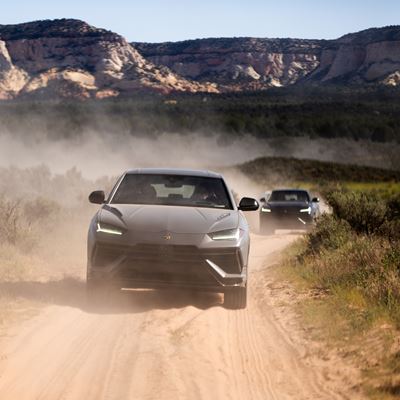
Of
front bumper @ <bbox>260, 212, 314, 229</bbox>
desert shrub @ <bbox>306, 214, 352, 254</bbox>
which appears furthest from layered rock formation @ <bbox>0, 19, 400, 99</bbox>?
desert shrub @ <bbox>306, 214, 352, 254</bbox>

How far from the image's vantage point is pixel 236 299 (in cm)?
984

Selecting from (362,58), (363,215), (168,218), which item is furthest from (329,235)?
(362,58)

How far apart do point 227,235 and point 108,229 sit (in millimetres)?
1405

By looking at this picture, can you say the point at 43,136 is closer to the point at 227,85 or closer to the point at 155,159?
the point at 155,159

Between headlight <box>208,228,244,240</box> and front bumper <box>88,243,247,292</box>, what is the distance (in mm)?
170

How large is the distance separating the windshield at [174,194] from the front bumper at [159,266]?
4.01 feet

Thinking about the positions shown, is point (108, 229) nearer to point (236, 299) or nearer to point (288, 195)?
point (236, 299)

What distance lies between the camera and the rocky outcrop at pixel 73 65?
136 meters

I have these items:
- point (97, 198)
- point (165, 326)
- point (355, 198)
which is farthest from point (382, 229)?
point (165, 326)

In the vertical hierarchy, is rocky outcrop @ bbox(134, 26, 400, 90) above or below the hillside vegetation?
below

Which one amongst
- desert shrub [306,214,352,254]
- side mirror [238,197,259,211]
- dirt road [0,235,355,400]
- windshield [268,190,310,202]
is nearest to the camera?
dirt road [0,235,355,400]

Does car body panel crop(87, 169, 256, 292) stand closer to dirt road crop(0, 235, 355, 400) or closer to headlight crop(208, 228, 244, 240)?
headlight crop(208, 228, 244, 240)

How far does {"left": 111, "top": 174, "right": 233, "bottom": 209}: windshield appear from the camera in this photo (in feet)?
34.2

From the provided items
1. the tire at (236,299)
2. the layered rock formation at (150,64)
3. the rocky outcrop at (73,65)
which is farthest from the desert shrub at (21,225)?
the layered rock formation at (150,64)
